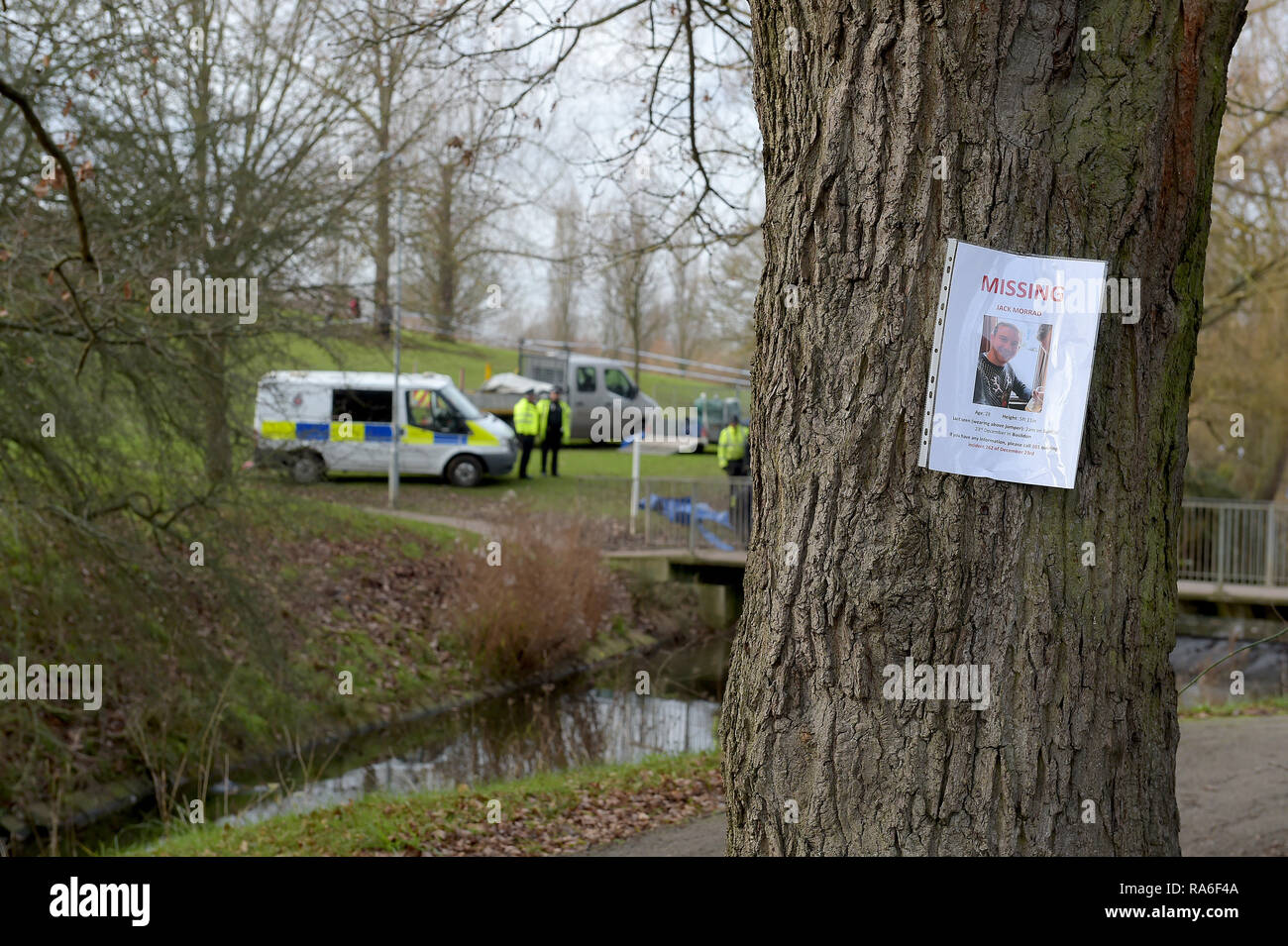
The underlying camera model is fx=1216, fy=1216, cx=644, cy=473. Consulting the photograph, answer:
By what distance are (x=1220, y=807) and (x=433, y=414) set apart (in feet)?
64.1

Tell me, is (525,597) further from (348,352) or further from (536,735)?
(348,352)

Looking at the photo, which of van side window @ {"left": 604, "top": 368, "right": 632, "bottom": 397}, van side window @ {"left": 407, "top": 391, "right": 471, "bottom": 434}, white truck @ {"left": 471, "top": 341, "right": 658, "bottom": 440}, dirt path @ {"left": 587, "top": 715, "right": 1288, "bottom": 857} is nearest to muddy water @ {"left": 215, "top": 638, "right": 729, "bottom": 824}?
dirt path @ {"left": 587, "top": 715, "right": 1288, "bottom": 857}

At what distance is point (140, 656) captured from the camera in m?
11.2

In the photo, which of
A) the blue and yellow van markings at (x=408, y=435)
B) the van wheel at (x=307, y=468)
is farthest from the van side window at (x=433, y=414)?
the van wheel at (x=307, y=468)

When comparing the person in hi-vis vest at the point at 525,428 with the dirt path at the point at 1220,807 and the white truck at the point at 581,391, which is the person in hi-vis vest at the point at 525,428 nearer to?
the white truck at the point at 581,391

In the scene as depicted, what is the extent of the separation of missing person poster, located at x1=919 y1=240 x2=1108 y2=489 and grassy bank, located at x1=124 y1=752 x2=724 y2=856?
4.37 m

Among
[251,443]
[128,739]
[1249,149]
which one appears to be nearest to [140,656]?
[128,739]

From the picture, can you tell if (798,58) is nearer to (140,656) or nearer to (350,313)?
(140,656)

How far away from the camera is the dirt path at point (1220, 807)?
6516 millimetres

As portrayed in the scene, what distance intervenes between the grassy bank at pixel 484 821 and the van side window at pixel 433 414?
Answer: 16.6 metres

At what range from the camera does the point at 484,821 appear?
7.21 metres

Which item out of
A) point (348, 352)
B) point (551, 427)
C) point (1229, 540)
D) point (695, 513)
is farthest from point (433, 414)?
point (1229, 540)
